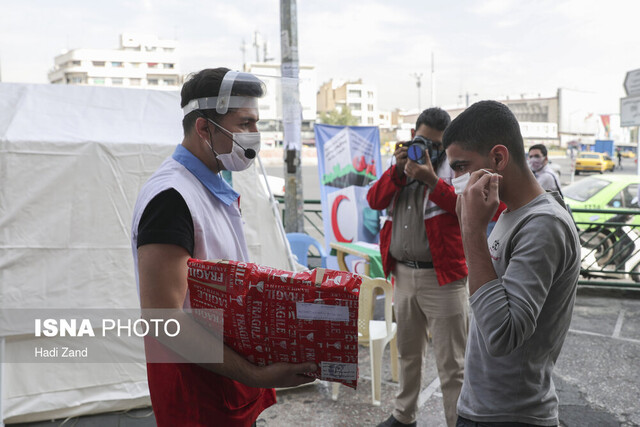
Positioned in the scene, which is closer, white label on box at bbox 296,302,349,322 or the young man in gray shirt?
white label on box at bbox 296,302,349,322

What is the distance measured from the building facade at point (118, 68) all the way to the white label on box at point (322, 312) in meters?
87.0

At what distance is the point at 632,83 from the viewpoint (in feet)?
28.9

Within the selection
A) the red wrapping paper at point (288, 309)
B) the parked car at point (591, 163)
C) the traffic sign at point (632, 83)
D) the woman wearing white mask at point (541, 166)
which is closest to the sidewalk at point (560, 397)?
the red wrapping paper at point (288, 309)

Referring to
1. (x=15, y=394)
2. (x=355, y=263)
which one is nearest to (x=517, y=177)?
(x=15, y=394)

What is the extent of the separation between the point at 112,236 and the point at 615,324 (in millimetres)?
5324

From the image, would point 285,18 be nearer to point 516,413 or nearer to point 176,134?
point 176,134

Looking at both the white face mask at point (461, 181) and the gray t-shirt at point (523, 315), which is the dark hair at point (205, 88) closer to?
the white face mask at point (461, 181)

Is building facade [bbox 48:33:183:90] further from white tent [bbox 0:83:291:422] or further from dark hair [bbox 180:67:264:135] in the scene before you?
dark hair [bbox 180:67:264:135]

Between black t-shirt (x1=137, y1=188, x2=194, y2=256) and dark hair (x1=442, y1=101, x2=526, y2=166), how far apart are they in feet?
2.91

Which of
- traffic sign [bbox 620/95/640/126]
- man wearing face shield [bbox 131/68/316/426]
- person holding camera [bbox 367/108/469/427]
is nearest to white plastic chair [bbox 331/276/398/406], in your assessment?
person holding camera [bbox 367/108/469/427]

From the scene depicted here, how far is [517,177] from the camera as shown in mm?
1616

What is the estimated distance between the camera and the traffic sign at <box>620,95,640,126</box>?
8.73 m

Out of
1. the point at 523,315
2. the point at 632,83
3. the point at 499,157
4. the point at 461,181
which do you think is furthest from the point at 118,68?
the point at 523,315

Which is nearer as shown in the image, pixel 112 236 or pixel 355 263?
pixel 112 236
